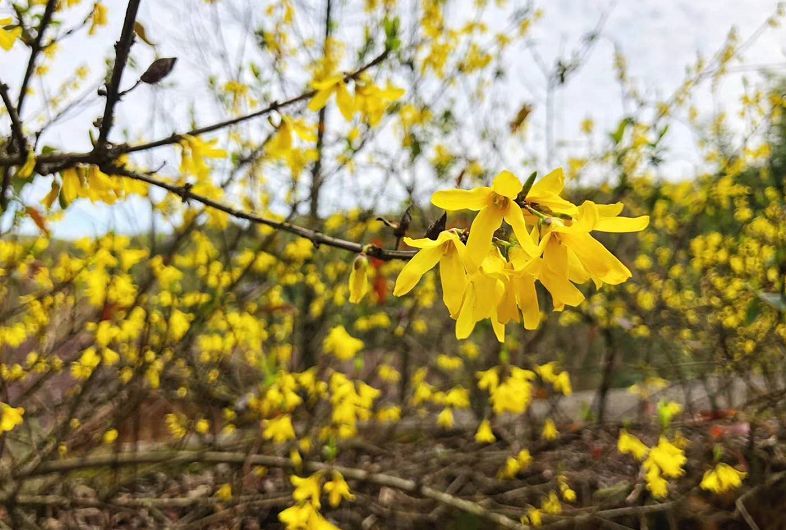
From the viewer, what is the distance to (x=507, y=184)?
78 cm

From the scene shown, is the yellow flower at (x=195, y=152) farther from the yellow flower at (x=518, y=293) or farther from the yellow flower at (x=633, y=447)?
the yellow flower at (x=633, y=447)

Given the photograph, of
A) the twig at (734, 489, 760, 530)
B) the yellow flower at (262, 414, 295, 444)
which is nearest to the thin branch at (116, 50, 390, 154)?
the yellow flower at (262, 414, 295, 444)

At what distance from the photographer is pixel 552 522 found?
256 centimetres

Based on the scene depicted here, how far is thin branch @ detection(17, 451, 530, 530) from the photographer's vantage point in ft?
8.27

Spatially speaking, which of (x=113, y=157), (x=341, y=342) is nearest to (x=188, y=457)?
(x=341, y=342)

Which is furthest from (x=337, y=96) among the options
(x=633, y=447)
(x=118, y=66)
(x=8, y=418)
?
(x=633, y=447)

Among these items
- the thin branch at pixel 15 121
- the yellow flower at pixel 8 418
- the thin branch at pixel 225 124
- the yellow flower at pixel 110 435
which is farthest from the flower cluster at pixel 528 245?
the yellow flower at pixel 110 435

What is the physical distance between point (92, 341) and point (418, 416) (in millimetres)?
2471

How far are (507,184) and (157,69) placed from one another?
0.70m

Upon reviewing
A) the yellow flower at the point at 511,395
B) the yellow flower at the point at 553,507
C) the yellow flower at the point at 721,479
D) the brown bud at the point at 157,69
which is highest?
the brown bud at the point at 157,69

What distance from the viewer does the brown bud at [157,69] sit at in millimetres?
1037

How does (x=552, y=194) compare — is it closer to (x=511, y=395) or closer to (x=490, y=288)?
(x=490, y=288)

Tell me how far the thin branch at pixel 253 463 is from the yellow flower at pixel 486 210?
1.93 meters

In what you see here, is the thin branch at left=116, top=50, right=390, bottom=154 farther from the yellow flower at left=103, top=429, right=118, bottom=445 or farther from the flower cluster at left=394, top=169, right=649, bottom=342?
the yellow flower at left=103, top=429, right=118, bottom=445
